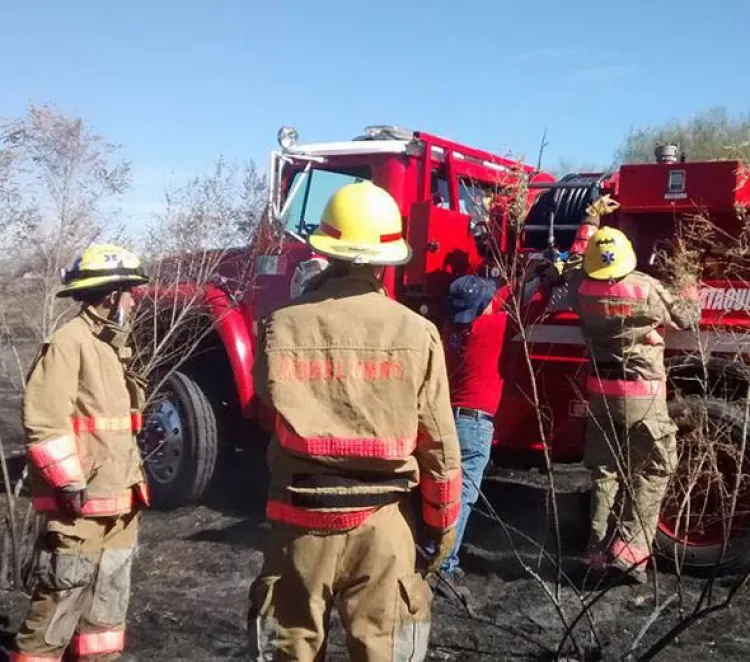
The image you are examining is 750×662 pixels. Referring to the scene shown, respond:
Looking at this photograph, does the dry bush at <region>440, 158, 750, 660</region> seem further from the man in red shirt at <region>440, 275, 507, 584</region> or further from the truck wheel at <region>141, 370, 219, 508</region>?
the truck wheel at <region>141, 370, 219, 508</region>

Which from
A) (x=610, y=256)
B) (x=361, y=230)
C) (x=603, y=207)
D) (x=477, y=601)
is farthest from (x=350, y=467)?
(x=603, y=207)

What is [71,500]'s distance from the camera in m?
3.38


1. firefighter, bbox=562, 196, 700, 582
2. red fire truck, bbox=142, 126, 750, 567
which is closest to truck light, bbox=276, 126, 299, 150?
red fire truck, bbox=142, 126, 750, 567

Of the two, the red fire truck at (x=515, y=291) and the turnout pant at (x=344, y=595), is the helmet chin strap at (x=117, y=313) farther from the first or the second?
the red fire truck at (x=515, y=291)

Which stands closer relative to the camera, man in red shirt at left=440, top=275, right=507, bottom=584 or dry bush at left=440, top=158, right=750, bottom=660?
dry bush at left=440, top=158, right=750, bottom=660

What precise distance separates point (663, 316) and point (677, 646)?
5.30ft

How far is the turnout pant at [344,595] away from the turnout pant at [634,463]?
228 centimetres

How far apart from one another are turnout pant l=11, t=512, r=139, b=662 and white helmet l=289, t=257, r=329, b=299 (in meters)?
2.27

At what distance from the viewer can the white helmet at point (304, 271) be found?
5.66 meters

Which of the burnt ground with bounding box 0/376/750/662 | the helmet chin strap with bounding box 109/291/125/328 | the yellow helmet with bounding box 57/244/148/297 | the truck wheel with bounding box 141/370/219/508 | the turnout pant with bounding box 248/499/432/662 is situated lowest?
the burnt ground with bounding box 0/376/750/662

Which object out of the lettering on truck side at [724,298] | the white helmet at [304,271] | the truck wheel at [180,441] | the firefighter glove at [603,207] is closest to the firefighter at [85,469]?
the white helmet at [304,271]

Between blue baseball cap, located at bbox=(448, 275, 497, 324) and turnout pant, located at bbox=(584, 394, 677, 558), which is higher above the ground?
blue baseball cap, located at bbox=(448, 275, 497, 324)

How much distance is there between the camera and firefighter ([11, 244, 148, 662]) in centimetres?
338

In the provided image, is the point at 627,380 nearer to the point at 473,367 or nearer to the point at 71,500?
the point at 473,367
